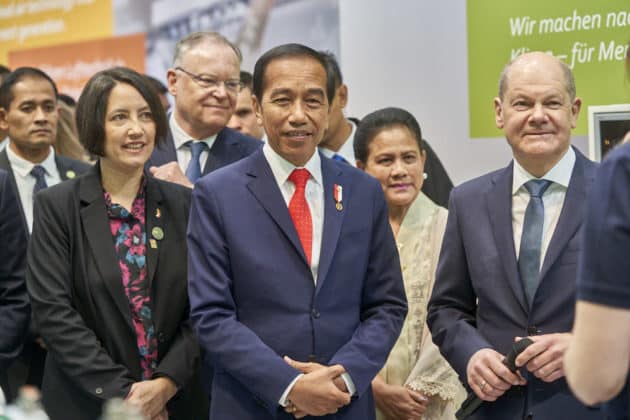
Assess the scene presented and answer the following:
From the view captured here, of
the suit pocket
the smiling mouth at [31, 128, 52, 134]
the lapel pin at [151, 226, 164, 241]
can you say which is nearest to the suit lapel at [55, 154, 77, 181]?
the smiling mouth at [31, 128, 52, 134]

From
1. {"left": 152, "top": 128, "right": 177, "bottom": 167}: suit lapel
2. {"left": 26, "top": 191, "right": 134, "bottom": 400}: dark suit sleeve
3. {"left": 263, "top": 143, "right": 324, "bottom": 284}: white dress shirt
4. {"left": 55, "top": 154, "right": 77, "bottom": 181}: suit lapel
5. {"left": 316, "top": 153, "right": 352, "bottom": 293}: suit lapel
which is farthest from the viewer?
{"left": 55, "top": 154, "right": 77, "bottom": 181}: suit lapel

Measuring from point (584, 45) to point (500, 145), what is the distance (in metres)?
0.66

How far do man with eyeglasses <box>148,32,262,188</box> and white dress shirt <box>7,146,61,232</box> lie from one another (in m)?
0.63

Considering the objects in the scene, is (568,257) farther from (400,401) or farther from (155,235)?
(155,235)

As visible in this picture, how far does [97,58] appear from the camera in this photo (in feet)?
23.6

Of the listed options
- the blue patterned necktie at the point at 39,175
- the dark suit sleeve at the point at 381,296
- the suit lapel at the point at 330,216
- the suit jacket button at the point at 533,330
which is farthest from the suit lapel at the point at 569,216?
the blue patterned necktie at the point at 39,175

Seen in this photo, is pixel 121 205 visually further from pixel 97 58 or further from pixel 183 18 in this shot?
pixel 97 58

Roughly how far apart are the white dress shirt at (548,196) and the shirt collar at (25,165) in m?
2.28

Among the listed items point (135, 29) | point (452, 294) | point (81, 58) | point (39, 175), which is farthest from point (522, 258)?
point (81, 58)

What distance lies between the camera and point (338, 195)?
2803mm

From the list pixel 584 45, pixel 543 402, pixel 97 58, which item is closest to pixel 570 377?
pixel 543 402

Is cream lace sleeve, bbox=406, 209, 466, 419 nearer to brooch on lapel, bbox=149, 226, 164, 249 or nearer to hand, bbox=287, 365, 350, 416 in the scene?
hand, bbox=287, 365, 350, 416

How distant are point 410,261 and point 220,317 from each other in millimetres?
1035

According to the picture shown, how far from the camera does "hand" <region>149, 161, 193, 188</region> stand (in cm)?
353
